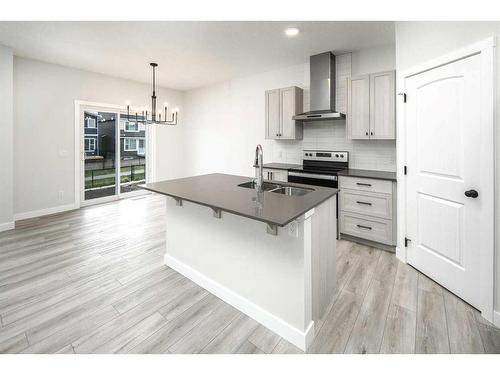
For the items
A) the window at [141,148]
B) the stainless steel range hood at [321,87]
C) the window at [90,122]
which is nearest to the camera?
the stainless steel range hood at [321,87]

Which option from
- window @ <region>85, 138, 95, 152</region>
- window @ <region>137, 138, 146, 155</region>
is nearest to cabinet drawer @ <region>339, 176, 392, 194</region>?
window @ <region>137, 138, 146, 155</region>

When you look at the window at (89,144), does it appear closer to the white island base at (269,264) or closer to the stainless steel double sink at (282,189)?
the white island base at (269,264)

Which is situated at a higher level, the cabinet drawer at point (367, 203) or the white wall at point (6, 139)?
the white wall at point (6, 139)

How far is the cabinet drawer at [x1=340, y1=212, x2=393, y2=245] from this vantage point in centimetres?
313

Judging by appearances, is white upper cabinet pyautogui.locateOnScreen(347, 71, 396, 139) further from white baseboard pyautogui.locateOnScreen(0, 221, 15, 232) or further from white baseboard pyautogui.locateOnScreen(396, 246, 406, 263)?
white baseboard pyautogui.locateOnScreen(0, 221, 15, 232)

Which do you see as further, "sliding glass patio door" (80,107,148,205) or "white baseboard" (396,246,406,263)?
"sliding glass patio door" (80,107,148,205)

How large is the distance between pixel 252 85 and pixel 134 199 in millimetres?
3665

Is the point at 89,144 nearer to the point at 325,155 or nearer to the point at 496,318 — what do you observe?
the point at 325,155

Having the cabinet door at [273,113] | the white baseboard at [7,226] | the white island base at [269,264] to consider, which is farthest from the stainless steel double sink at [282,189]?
the white baseboard at [7,226]

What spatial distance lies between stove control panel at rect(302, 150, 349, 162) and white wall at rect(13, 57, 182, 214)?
339 cm

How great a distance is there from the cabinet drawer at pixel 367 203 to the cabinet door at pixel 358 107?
2.66 ft

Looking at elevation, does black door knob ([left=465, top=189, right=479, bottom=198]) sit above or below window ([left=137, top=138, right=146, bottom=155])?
below

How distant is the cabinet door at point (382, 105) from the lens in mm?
3195

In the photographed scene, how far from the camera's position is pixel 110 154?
5.75 metres
